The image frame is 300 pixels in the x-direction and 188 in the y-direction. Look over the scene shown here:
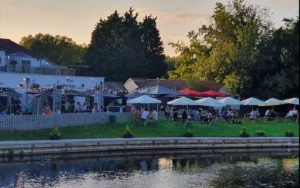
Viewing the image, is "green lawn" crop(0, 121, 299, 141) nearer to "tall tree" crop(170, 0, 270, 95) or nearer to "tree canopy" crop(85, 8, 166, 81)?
"tall tree" crop(170, 0, 270, 95)

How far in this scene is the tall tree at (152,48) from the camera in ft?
293

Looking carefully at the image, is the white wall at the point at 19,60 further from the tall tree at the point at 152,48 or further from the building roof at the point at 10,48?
the tall tree at the point at 152,48

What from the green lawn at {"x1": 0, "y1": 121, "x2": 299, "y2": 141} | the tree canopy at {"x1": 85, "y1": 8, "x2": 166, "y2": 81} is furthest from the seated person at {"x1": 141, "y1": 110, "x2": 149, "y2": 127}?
the tree canopy at {"x1": 85, "y1": 8, "x2": 166, "y2": 81}

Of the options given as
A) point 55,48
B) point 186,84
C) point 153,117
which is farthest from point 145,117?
point 55,48

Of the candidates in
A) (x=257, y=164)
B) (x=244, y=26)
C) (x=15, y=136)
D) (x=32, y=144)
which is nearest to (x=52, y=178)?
(x=32, y=144)

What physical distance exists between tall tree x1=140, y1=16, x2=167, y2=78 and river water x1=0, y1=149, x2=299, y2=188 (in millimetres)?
51463

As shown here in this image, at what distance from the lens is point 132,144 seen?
37125 mm

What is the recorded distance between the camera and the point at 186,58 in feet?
255

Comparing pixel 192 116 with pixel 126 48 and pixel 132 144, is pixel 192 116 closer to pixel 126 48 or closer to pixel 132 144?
pixel 132 144

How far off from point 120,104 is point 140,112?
1408cm

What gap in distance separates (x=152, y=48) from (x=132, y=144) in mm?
55996

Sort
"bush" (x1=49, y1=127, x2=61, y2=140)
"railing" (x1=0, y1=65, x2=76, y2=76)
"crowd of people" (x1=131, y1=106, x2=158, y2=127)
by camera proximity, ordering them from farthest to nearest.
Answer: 1. "railing" (x1=0, y1=65, x2=76, y2=76)
2. "crowd of people" (x1=131, y1=106, x2=158, y2=127)
3. "bush" (x1=49, y1=127, x2=61, y2=140)

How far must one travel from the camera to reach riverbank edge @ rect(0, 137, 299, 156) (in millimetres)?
32938

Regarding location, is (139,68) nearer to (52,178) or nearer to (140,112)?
(140,112)
